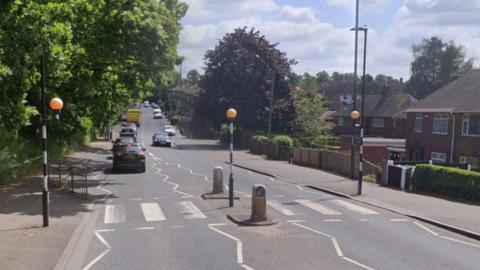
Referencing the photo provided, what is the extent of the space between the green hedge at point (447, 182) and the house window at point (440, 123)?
53.1ft

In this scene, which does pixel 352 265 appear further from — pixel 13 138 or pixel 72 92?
pixel 72 92

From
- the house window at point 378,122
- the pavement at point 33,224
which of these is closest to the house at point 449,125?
the pavement at point 33,224

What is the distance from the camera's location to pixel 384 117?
73.6m

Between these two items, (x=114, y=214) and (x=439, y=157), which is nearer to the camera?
(x=114, y=214)

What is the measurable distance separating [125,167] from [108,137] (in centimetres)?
4220

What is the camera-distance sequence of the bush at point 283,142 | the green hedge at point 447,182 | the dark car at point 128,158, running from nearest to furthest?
the green hedge at point 447,182 → the dark car at point 128,158 → the bush at point 283,142

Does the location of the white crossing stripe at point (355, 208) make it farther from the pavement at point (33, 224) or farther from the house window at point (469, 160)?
the house window at point (469, 160)

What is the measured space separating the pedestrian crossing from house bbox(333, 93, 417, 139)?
50515 mm

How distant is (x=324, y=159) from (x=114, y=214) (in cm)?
2094

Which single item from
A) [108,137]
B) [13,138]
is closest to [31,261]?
[13,138]

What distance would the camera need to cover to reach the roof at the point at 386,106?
72750mm

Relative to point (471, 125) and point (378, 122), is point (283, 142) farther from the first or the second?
point (378, 122)

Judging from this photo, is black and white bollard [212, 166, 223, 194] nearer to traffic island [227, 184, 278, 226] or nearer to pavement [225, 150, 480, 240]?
pavement [225, 150, 480, 240]

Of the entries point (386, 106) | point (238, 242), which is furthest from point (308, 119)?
point (238, 242)
